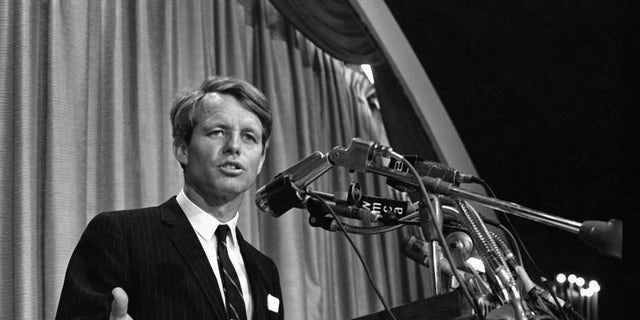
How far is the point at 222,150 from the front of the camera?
1799 mm

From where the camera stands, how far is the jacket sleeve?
4.72 feet

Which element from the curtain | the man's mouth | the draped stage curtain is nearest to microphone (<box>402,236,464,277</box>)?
the man's mouth

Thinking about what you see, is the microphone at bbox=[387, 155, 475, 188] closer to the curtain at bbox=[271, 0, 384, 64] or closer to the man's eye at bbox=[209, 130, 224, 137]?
the man's eye at bbox=[209, 130, 224, 137]

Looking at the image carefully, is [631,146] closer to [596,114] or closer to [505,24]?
[505,24]

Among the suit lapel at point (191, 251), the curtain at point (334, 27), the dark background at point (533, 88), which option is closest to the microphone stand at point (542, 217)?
the suit lapel at point (191, 251)

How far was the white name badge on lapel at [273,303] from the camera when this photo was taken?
1758 millimetres

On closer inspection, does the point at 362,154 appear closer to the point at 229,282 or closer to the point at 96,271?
the point at 229,282

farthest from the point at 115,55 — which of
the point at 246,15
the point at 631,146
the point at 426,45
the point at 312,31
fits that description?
the point at 426,45

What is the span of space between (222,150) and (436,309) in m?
0.78

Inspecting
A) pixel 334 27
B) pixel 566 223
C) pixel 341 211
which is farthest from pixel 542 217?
pixel 334 27

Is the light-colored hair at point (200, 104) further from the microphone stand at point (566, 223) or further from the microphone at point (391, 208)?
the microphone stand at point (566, 223)

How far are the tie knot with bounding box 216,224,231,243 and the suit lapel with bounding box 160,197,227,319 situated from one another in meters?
0.07

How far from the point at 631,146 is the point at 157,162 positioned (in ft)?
8.40

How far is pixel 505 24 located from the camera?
4840mm
